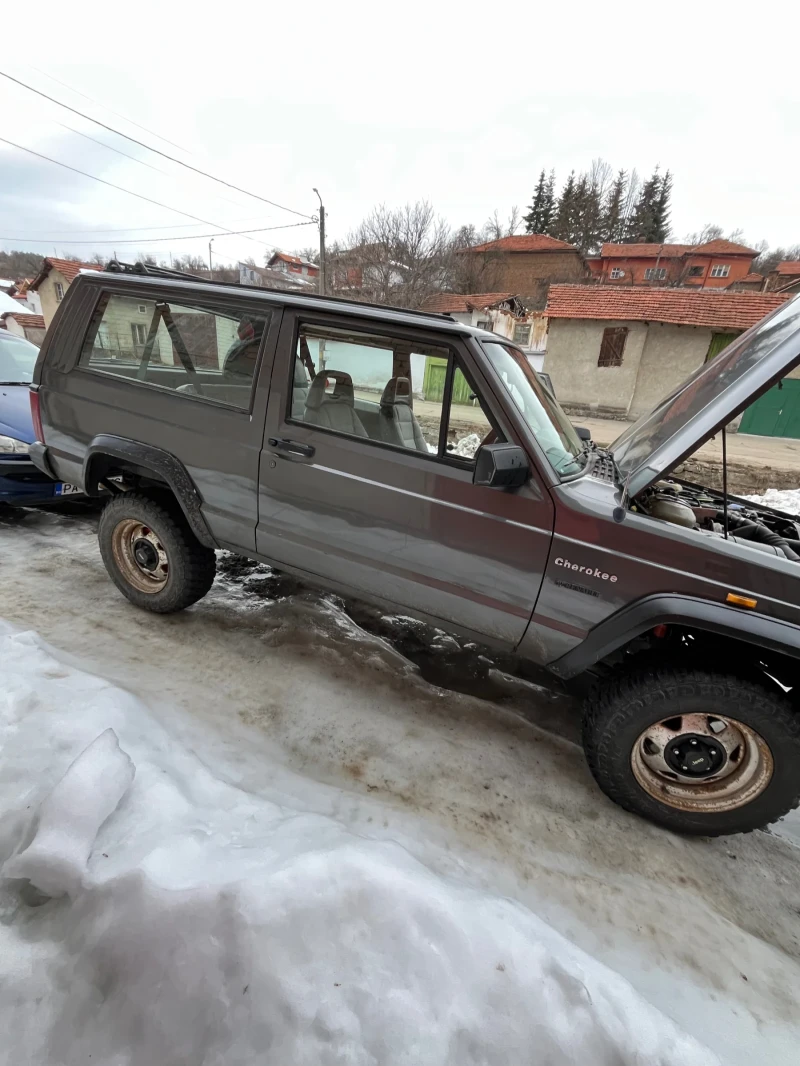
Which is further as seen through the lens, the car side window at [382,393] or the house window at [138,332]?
the house window at [138,332]

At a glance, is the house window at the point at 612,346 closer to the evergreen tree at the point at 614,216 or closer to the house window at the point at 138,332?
the house window at the point at 138,332

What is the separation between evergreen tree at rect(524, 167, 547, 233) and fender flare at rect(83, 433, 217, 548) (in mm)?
66310

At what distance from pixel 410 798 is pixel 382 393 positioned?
198cm

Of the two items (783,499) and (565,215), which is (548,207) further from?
(783,499)

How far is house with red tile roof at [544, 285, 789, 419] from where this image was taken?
50.4ft

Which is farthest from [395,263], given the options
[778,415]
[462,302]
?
[778,415]

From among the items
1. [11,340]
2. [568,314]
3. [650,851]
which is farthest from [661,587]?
[568,314]

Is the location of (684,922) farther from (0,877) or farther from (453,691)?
(0,877)

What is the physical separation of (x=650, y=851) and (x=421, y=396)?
2.39m

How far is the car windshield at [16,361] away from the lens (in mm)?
5031

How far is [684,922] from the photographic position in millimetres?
1791

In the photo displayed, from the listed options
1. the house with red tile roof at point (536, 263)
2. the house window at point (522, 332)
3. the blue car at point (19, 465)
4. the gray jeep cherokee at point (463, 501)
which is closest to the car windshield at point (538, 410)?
the gray jeep cherokee at point (463, 501)

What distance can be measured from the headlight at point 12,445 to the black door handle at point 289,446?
2.77 meters

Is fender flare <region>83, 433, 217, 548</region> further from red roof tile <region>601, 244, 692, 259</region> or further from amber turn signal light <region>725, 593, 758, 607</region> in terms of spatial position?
red roof tile <region>601, 244, 692, 259</region>
